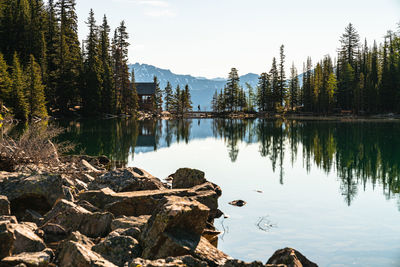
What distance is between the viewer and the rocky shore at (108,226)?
5.40 metres

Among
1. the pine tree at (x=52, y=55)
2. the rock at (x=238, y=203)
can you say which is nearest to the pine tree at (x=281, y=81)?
the pine tree at (x=52, y=55)

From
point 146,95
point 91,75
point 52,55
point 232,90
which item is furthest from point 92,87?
point 232,90

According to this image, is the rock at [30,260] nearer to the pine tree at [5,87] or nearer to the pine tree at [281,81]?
the pine tree at [5,87]

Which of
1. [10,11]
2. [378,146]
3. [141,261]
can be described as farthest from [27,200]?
[10,11]

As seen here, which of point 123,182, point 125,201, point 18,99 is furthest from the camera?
point 18,99

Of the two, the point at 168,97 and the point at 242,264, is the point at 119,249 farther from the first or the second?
the point at 168,97

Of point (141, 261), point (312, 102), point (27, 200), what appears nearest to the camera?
point (141, 261)

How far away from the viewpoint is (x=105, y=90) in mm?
66438

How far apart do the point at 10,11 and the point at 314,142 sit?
62.0 metres

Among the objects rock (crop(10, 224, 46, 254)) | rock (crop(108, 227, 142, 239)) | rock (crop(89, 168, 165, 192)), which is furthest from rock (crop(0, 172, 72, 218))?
rock (crop(108, 227, 142, 239))

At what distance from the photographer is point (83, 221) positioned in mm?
7480

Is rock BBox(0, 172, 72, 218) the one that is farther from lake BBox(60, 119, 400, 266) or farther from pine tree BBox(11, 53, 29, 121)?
pine tree BBox(11, 53, 29, 121)

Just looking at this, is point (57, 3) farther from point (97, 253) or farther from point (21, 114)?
point (97, 253)

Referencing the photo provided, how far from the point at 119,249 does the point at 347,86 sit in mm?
91584
